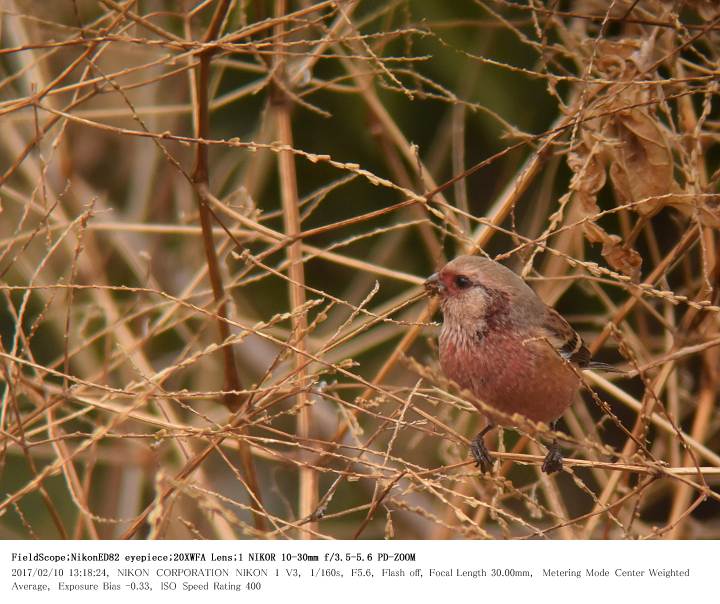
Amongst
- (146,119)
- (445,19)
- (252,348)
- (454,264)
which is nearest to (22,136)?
(146,119)

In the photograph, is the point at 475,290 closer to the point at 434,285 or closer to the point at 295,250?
the point at 434,285

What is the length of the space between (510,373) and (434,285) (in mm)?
395

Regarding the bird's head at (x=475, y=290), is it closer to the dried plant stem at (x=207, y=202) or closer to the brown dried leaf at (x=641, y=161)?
the brown dried leaf at (x=641, y=161)

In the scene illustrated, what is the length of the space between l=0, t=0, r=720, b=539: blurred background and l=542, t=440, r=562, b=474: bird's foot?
Answer: 0.19 metres

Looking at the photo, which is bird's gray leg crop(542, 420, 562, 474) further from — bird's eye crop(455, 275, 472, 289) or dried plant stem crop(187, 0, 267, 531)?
dried plant stem crop(187, 0, 267, 531)

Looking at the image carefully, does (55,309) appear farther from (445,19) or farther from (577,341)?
(577,341)

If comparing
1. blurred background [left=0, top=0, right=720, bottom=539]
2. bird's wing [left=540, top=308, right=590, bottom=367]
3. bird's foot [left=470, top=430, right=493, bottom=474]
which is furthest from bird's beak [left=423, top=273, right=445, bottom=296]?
bird's foot [left=470, top=430, right=493, bottom=474]

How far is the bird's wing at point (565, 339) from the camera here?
10.8 ft

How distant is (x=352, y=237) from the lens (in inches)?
124

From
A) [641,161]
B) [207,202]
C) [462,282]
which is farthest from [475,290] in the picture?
[207,202]

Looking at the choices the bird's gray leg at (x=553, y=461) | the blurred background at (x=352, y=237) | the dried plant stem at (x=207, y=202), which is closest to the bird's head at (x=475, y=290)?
the blurred background at (x=352, y=237)

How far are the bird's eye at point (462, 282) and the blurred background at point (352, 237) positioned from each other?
0.18 m

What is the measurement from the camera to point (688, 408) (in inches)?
162

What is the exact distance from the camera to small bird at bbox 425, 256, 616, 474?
3.07m
